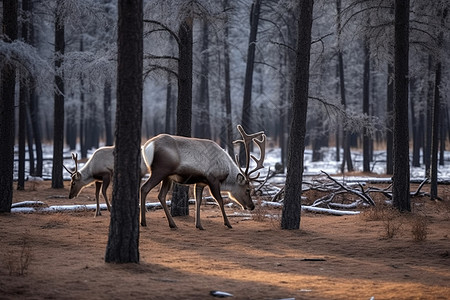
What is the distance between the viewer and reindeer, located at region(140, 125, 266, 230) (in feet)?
38.0

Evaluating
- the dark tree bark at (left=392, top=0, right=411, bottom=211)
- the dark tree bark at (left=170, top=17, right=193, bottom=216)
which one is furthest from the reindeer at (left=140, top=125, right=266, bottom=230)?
the dark tree bark at (left=392, top=0, right=411, bottom=211)

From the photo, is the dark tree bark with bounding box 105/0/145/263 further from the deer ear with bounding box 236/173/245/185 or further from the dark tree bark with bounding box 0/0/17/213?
the dark tree bark with bounding box 0/0/17/213

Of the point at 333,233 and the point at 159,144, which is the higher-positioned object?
the point at 159,144

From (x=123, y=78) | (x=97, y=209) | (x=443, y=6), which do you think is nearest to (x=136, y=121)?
(x=123, y=78)

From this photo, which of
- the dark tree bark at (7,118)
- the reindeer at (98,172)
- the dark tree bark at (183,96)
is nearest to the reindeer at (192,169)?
the dark tree bark at (183,96)

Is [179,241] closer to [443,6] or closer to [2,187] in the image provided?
[2,187]

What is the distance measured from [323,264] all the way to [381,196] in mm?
9927

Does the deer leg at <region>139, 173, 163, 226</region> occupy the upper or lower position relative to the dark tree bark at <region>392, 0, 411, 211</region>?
lower

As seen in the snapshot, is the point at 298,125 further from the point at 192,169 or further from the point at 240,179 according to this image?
the point at 192,169

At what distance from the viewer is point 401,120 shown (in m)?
14.0

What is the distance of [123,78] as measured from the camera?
7457 mm

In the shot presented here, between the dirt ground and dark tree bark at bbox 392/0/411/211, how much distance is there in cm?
62

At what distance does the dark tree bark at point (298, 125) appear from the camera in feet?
38.5

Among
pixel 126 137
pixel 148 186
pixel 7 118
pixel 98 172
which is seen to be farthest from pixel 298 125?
pixel 7 118
